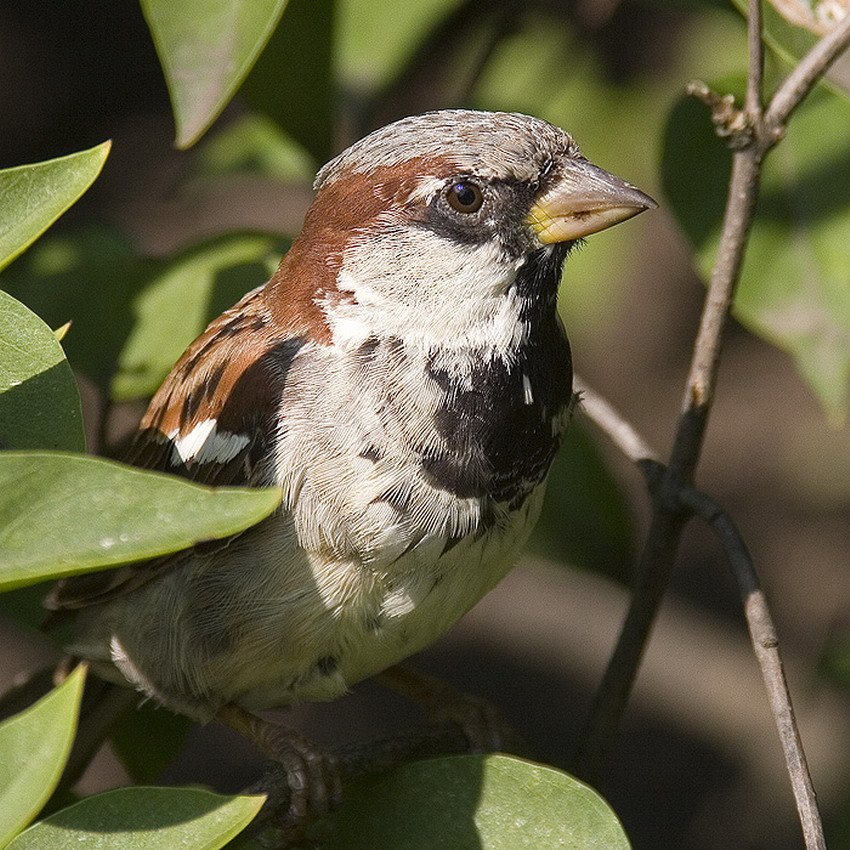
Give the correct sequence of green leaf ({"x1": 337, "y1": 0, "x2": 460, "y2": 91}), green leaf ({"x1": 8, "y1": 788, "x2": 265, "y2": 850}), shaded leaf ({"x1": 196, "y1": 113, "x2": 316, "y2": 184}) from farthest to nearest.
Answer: shaded leaf ({"x1": 196, "y1": 113, "x2": 316, "y2": 184})
green leaf ({"x1": 337, "y1": 0, "x2": 460, "y2": 91})
green leaf ({"x1": 8, "y1": 788, "x2": 265, "y2": 850})

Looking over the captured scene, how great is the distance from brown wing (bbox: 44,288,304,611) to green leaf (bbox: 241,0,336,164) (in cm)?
37

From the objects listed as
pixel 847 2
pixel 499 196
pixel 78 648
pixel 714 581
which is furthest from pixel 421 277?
pixel 714 581

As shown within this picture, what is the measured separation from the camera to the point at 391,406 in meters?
2.25

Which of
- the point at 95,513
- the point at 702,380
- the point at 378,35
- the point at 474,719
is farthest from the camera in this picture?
the point at 378,35

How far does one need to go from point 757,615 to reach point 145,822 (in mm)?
927

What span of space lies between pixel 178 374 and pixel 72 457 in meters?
1.26

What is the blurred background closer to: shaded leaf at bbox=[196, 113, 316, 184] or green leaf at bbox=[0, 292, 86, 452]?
shaded leaf at bbox=[196, 113, 316, 184]

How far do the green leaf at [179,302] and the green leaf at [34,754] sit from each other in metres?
1.26

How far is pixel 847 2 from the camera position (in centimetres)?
224

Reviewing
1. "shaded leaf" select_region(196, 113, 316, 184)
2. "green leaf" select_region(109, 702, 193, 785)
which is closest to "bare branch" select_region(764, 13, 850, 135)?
"shaded leaf" select_region(196, 113, 316, 184)

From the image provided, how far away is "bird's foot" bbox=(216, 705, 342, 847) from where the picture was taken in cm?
206

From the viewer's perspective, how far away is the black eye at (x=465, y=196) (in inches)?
89.6

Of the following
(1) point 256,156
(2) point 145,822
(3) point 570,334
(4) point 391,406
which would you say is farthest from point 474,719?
(3) point 570,334

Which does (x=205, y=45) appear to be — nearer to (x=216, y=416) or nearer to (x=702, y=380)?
(x=216, y=416)
